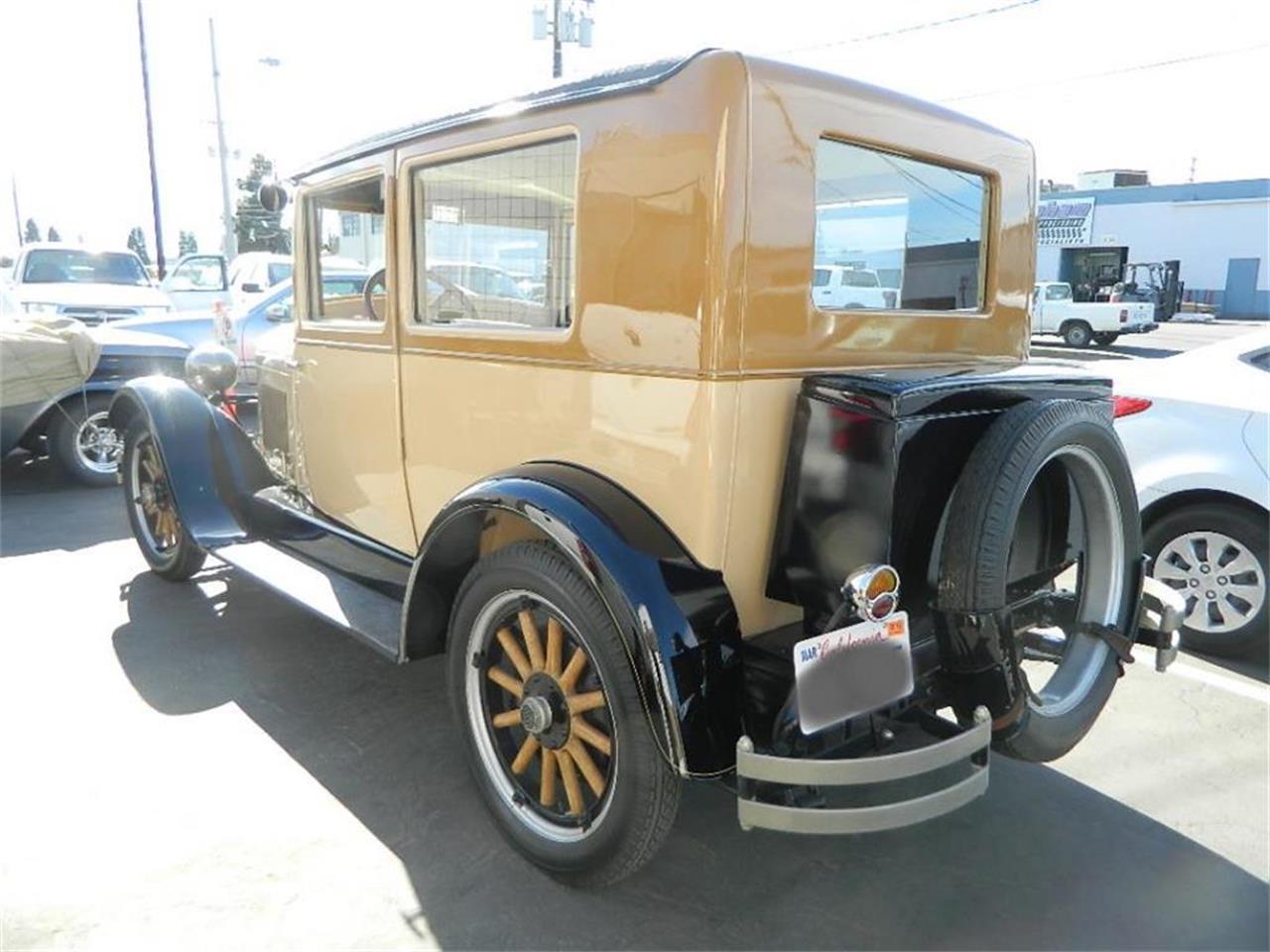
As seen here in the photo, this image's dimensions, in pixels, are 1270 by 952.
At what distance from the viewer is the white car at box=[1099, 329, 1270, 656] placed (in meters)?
3.67

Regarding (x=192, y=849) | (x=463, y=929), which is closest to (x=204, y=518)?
(x=192, y=849)

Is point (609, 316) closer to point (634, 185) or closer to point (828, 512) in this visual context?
point (634, 185)

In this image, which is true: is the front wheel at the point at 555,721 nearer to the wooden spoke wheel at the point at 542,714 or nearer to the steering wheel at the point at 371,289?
the wooden spoke wheel at the point at 542,714

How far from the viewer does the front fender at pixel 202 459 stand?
13.3ft

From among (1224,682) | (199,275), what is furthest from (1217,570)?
(199,275)

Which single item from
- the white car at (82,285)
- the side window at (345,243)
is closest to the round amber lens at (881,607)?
the side window at (345,243)

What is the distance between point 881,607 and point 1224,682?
2.47 meters

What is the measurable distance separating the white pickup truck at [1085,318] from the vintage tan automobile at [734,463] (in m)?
20.8

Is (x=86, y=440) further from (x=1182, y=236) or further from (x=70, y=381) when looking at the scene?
(x=1182, y=236)

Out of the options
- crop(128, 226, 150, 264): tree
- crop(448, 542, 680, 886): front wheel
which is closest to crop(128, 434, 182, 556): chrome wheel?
crop(448, 542, 680, 886): front wheel

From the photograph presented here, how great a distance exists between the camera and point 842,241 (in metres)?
2.50

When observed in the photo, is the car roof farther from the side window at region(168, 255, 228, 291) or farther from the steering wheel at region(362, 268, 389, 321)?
the side window at region(168, 255, 228, 291)

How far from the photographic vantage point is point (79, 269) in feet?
39.4

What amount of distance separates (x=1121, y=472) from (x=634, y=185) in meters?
1.56
